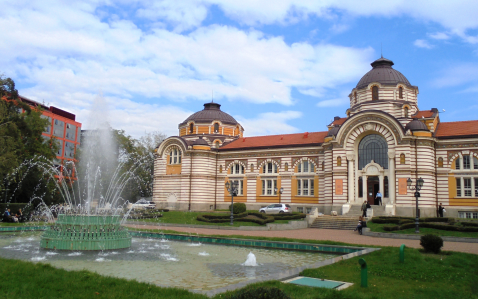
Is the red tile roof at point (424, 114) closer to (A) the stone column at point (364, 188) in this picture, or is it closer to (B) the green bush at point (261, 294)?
(A) the stone column at point (364, 188)

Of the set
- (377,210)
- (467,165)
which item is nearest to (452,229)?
(377,210)

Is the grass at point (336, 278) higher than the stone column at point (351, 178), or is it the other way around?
the stone column at point (351, 178)

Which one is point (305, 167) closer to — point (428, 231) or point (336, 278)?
point (428, 231)

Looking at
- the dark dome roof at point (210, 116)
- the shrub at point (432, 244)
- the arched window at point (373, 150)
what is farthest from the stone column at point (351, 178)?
the shrub at point (432, 244)

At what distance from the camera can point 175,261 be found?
13.9m

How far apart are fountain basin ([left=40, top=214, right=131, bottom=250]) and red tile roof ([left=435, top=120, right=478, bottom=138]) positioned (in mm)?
31819

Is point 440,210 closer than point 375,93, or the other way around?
point 440,210

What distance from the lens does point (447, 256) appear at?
1361 cm

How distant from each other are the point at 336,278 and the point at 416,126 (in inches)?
1169

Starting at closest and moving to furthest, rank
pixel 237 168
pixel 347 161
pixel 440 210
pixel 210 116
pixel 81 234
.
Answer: pixel 81 234 → pixel 440 210 → pixel 347 161 → pixel 237 168 → pixel 210 116

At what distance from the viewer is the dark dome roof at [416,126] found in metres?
35.9

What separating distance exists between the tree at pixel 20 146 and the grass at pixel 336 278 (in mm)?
23317

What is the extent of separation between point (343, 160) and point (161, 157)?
76.0ft

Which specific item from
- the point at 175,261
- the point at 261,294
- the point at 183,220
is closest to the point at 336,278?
the point at 261,294
